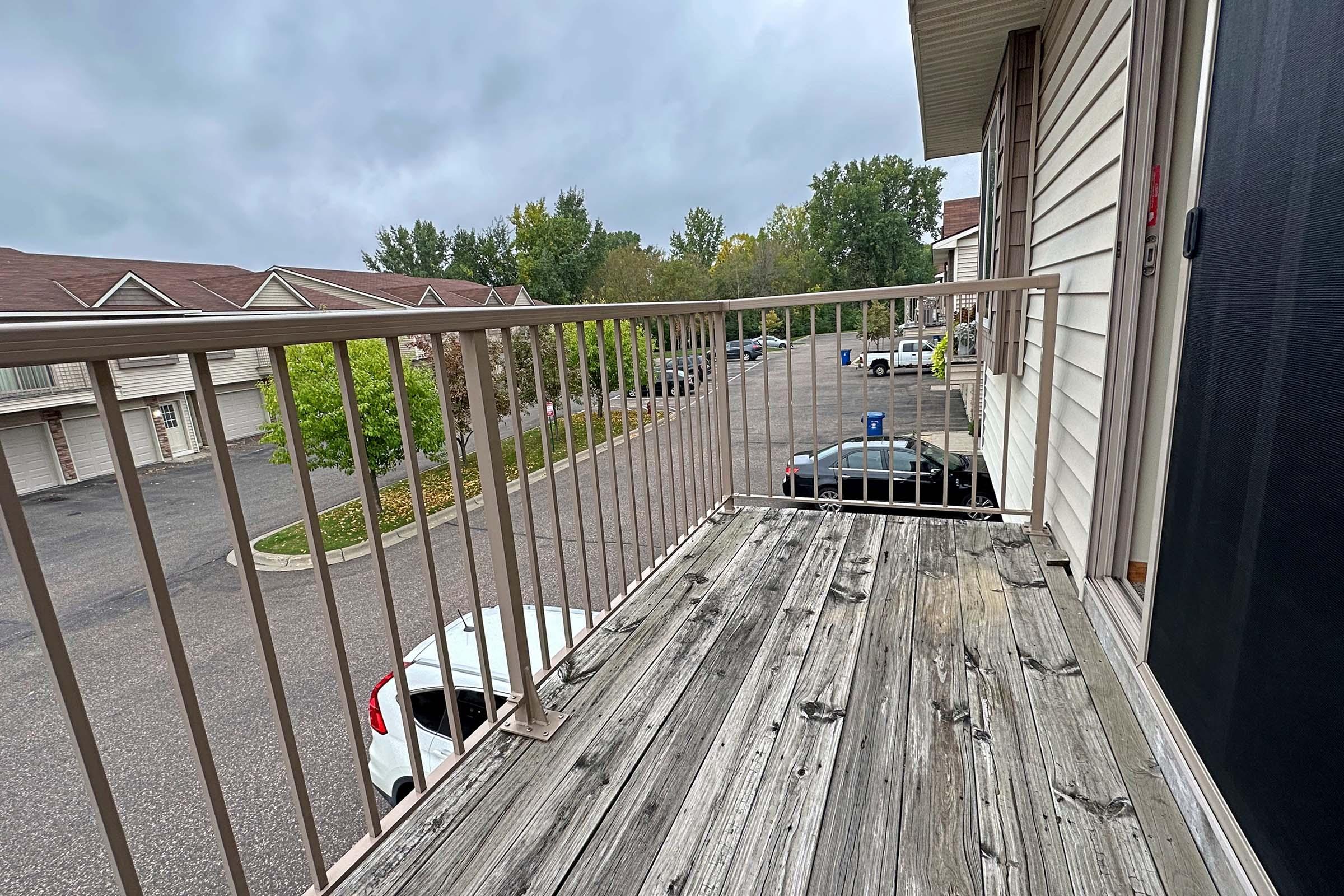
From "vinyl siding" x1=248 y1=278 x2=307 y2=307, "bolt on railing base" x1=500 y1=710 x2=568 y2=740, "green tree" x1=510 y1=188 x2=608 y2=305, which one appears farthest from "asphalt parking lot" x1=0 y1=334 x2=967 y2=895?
"green tree" x1=510 y1=188 x2=608 y2=305

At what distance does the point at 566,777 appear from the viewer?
1.23 meters

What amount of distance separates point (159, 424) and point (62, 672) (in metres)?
17.7

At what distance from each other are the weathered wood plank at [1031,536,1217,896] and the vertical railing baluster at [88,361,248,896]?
135 cm

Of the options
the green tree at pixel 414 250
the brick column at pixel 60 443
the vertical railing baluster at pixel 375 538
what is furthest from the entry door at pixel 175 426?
the green tree at pixel 414 250

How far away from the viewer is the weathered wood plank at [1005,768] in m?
0.96

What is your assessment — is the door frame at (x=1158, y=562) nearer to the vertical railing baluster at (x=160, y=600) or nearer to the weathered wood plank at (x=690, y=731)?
the weathered wood plank at (x=690, y=731)

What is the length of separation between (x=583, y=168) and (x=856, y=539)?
4507 centimetres

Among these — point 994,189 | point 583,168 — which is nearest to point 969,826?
point 994,189

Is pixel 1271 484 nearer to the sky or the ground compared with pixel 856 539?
nearer to the sky

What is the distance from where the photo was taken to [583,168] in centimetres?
4197

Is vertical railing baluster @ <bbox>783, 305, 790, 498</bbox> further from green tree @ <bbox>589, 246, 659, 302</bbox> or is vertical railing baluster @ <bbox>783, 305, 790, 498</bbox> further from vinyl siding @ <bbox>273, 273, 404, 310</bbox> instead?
green tree @ <bbox>589, 246, 659, 302</bbox>

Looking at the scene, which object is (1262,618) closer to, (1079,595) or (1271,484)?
(1271,484)

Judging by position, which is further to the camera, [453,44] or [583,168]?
[583,168]

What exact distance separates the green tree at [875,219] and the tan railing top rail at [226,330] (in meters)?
36.6
